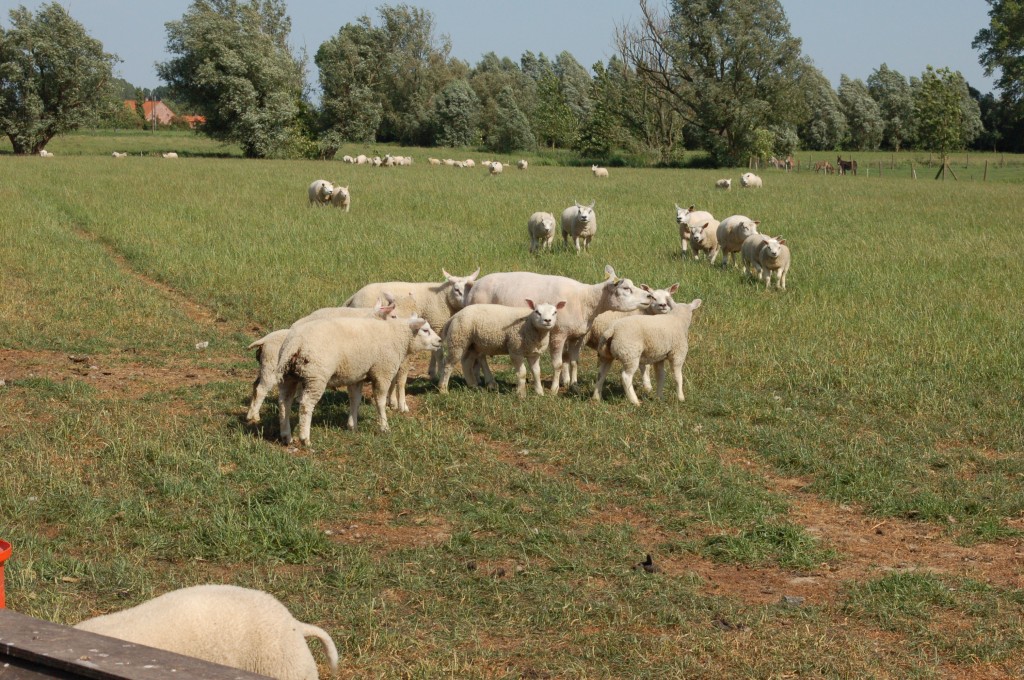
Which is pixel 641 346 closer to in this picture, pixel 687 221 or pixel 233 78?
pixel 687 221

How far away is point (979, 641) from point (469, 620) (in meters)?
2.79

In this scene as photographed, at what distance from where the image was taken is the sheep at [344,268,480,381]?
477 inches

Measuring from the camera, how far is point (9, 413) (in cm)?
993

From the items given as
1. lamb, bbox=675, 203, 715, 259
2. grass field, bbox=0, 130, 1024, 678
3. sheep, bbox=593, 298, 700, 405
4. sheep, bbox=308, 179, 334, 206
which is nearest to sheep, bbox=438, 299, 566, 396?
grass field, bbox=0, 130, 1024, 678

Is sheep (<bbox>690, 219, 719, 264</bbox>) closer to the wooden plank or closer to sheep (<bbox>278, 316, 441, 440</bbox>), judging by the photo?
sheep (<bbox>278, 316, 441, 440</bbox>)

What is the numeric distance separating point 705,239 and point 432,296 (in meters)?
9.83

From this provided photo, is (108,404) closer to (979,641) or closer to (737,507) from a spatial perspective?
(737,507)

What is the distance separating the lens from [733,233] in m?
20.3

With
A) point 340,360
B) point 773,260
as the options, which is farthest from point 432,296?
point 773,260

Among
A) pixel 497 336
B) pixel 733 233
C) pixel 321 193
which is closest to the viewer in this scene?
pixel 497 336

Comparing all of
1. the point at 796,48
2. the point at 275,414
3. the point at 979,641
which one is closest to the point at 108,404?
the point at 275,414

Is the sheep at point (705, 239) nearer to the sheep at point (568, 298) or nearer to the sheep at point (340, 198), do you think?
the sheep at point (568, 298)

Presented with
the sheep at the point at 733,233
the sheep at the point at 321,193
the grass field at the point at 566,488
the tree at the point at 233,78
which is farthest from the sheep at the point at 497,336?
the tree at the point at 233,78

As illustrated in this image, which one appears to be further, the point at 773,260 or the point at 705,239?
the point at 705,239
